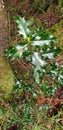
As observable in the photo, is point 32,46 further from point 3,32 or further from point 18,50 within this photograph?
point 3,32

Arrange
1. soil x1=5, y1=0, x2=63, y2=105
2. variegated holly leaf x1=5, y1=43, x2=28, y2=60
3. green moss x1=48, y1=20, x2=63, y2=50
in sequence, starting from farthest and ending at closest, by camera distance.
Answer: soil x1=5, y1=0, x2=63, y2=105, green moss x1=48, y1=20, x2=63, y2=50, variegated holly leaf x1=5, y1=43, x2=28, y2=60

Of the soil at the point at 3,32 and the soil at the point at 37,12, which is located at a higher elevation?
the soil at the point at 37,12

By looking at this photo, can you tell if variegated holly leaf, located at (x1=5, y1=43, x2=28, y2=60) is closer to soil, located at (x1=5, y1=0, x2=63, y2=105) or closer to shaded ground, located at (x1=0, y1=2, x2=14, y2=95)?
shaded ground, located at (x1=0, y1=2, x2=14, y2=95)

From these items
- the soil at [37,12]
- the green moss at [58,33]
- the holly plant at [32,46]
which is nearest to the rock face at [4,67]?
the holly plant at [32,46]

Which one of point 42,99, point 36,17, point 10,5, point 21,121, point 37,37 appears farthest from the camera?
point 10,5

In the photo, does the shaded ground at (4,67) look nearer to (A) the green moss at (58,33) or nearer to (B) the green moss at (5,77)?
(B) the green moss at (5,77)

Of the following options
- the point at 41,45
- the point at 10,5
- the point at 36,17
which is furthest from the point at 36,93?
the point at 10,5

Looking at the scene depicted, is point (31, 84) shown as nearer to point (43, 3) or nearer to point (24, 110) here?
point (24, 110)

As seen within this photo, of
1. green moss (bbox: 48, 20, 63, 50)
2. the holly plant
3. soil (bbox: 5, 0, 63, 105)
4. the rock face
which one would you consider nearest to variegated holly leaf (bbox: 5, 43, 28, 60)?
the holly plant
